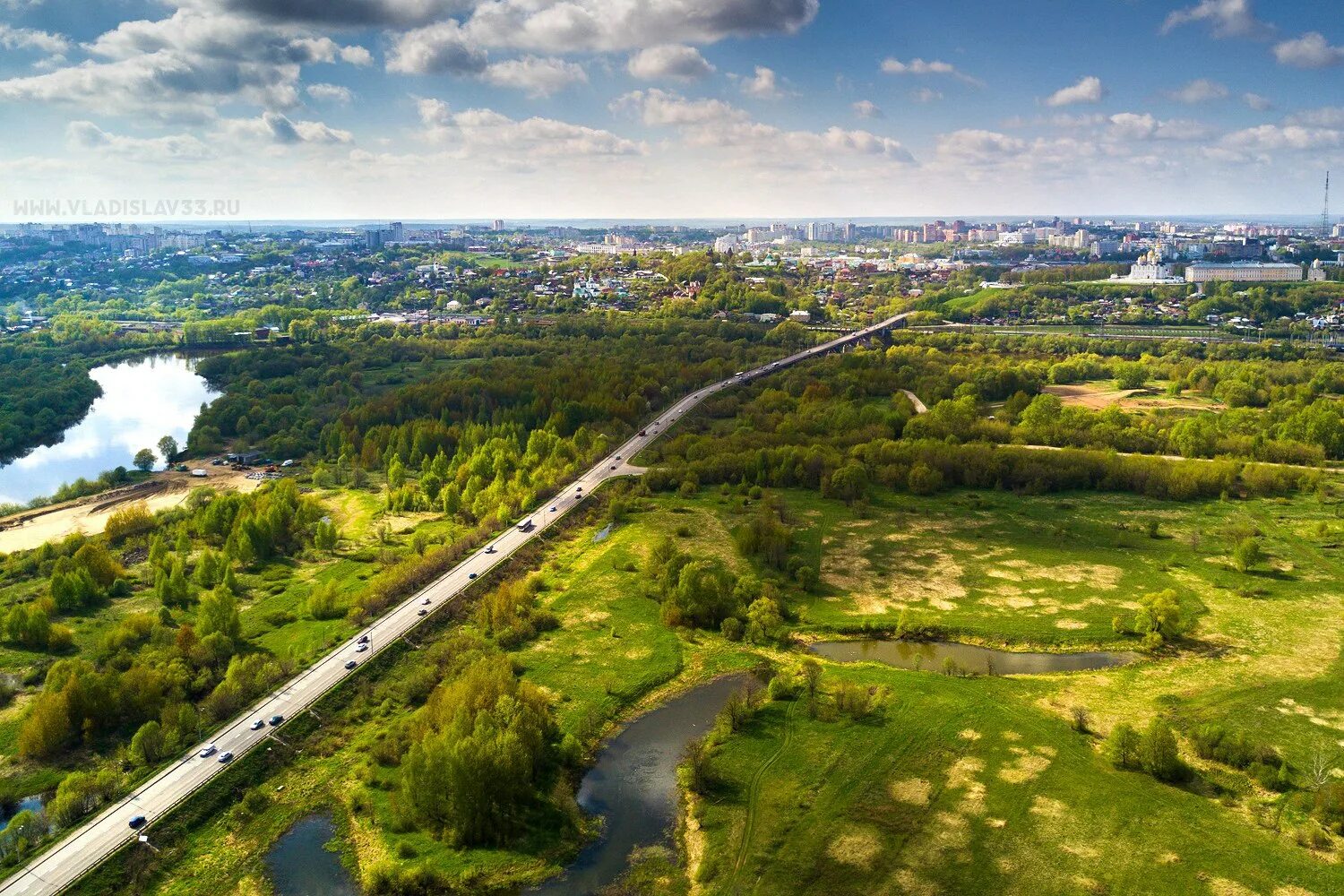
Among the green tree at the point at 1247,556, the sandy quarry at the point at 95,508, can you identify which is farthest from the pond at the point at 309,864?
the green tree at the point at 1247,556

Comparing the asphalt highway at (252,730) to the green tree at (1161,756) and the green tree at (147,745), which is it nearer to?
the green tree at (147,745)

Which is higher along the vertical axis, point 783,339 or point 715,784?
point 783,339

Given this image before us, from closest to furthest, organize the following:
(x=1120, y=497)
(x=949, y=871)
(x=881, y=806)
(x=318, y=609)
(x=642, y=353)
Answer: (x=949, y=871) < (x=881, y=806) < (x=318, y=609) < (x=1120, y=497) < (x=642, y=353)

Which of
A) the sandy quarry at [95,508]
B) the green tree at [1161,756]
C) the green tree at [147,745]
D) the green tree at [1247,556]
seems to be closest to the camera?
the green tree at [147,745]

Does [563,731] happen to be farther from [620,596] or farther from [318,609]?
[318,609]

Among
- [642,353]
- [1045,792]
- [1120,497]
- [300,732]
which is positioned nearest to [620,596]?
[300,732]

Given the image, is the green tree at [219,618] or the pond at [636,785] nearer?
the pond at [636,785]

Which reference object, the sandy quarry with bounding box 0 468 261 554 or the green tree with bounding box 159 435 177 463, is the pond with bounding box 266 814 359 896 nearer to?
the sandy quarry with bounding box 0 468 261 554
